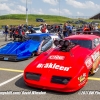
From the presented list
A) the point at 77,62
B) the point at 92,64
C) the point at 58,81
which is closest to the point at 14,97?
the point at 58,81

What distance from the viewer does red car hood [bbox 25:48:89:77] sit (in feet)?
17.0

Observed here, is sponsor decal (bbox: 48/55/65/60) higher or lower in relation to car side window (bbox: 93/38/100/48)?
lower

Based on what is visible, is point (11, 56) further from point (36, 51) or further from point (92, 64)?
point (92, 64)

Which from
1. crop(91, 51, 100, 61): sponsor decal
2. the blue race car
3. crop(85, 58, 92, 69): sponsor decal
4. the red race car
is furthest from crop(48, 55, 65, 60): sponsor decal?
the blue race car

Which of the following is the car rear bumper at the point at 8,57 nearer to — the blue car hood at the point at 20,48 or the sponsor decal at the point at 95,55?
the blue car hood at the point at 20,48

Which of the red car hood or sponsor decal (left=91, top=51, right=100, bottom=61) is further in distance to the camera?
sponsor decal (left=91, top=51, right=100, bottom=61)

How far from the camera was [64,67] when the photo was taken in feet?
17.7

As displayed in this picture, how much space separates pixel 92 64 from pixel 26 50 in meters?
4.25

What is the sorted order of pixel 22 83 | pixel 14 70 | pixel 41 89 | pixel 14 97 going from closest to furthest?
pixel 14 97
pixel 41 89
pixel 22 83
pixel 14 70

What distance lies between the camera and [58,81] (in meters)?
4.97

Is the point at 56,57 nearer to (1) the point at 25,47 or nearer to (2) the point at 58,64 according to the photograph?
(2) the point at 58,64

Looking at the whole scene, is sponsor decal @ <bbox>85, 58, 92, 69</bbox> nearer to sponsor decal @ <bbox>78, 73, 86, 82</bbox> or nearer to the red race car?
the red race car

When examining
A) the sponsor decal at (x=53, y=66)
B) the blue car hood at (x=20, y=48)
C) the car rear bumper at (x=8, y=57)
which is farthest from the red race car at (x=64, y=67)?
the blue car hood at (x=20, y=48)

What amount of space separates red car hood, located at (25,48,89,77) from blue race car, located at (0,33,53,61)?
3.24 metres
